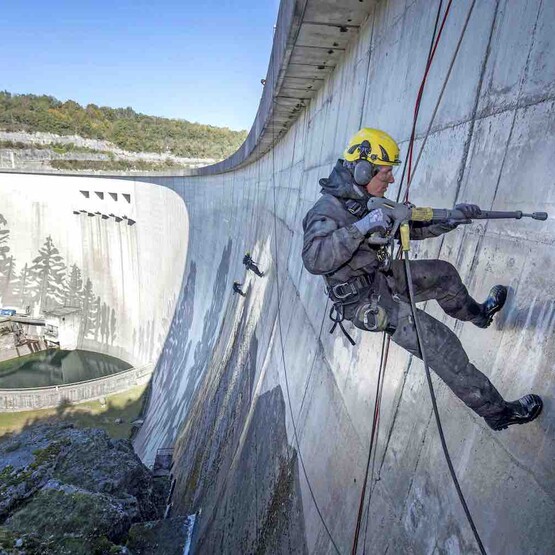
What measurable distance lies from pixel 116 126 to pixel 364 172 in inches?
2874

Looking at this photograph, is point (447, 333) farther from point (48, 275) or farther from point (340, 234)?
point (48, 275)

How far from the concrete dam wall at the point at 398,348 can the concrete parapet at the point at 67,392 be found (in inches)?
649

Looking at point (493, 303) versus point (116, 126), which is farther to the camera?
point (116, 126)

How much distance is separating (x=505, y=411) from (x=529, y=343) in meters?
0.36

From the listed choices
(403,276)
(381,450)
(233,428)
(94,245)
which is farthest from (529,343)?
(94,245)

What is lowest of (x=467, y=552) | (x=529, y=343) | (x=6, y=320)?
(x=6, y=320)

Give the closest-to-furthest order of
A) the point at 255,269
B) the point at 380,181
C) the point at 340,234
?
the point at 340,234 → the point at 380,181 → the point at 255,269

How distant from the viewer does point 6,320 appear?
3325 centimetres

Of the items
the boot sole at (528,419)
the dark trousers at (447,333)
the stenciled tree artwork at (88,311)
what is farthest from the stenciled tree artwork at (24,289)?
the boot sole at (528,419)

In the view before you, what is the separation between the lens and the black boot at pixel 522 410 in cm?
199

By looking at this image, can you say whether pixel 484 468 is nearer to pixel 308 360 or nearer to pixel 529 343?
pixel 529 343

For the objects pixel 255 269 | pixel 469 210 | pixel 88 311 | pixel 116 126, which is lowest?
pixel 88 311

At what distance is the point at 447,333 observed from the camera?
2.58m

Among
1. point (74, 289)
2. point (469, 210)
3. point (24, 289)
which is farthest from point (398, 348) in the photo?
point (24, 289)
